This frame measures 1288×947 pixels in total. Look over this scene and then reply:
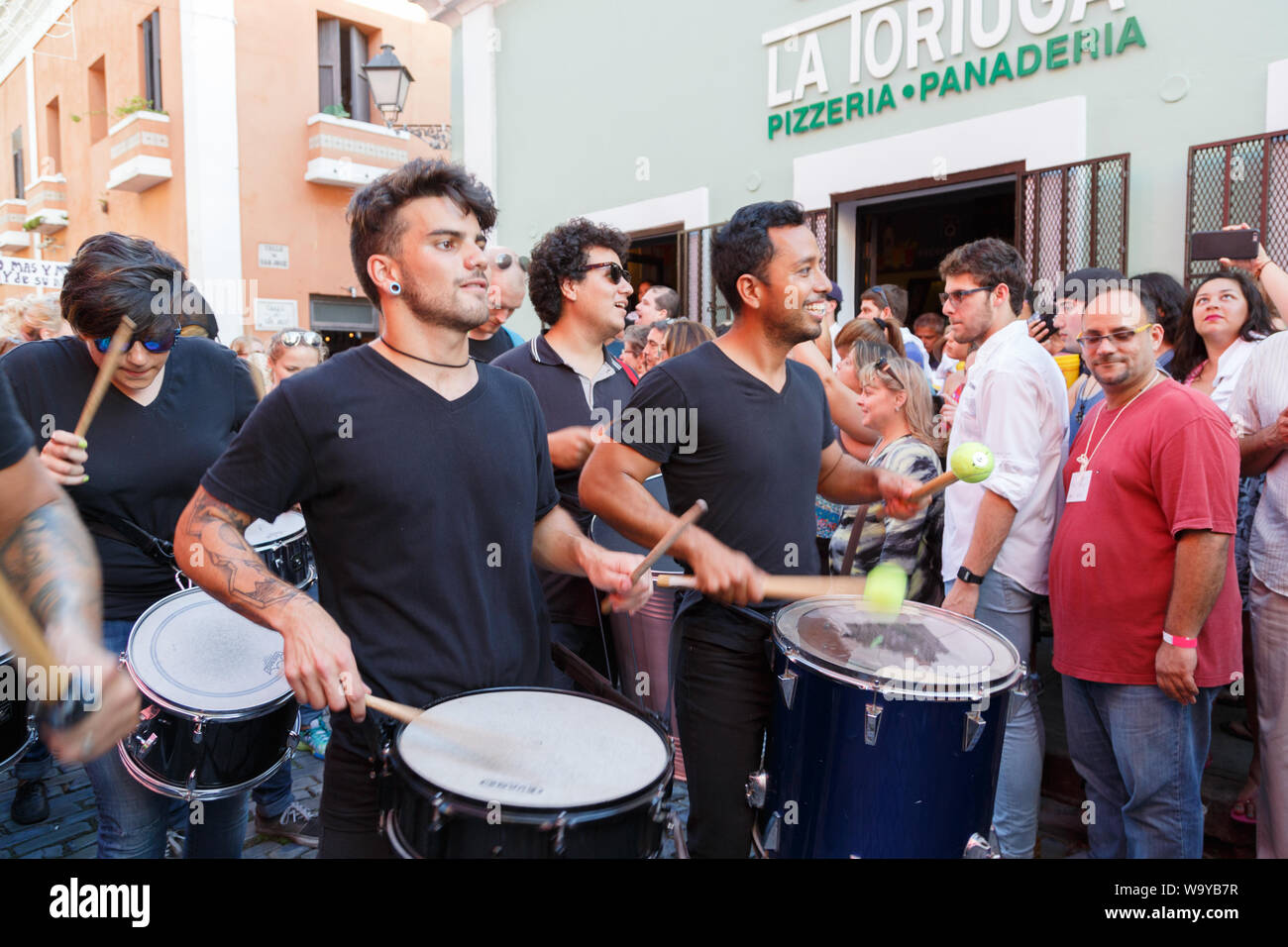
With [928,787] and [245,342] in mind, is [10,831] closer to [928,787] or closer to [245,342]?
[928,787]

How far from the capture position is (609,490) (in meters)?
2.41

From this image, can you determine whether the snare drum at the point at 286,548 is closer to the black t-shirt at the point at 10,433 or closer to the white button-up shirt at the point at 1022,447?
the black t-shirt at the point at 10,433

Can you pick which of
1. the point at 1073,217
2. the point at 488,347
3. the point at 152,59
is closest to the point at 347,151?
the point at 152,59

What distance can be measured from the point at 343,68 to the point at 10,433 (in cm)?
1608

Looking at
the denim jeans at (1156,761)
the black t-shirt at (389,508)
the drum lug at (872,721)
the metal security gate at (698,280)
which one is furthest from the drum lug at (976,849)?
the metal security gate at (698,280)

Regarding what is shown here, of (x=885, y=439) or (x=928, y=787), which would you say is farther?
(x=885, y=439)

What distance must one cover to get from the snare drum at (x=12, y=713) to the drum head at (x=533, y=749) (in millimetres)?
1543

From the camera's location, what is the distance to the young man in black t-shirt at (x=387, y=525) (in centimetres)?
182

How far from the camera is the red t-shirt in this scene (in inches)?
99.0

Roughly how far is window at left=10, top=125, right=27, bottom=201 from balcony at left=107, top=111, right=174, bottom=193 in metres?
9.19

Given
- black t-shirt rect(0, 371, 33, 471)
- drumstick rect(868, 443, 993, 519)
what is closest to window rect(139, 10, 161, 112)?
black t-shirt rect(0, 371, 33, 471)

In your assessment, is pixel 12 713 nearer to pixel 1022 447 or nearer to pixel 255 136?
pixel 1022 447

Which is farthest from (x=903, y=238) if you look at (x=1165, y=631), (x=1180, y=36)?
(x=1165, y=631)
